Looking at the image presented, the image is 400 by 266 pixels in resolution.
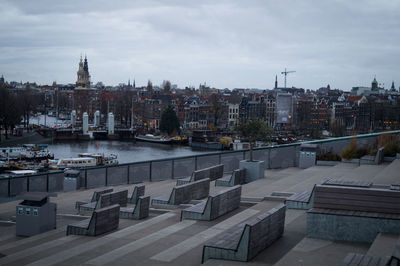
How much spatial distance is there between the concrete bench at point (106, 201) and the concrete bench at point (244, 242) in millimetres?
4353

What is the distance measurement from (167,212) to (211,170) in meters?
4.05

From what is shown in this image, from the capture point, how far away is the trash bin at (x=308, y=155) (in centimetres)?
1446

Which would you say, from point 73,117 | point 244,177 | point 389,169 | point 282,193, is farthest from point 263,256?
point 73,117

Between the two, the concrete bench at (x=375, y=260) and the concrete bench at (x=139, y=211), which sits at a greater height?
the concrete bench at (x=375, y=260)

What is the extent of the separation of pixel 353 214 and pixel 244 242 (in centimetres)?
A: 156

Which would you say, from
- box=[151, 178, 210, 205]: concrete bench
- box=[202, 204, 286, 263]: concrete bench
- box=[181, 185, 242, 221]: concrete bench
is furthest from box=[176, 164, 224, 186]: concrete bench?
box=[202, 204, 286, 263]: concrete bench

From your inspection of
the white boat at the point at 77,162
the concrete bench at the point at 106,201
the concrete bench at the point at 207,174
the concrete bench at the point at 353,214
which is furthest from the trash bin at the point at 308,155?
the white boat at the point at 77,162

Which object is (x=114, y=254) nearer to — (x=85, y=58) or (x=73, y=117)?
(x=73, y=117)

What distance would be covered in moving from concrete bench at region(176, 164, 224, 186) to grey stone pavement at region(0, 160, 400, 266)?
2.17 m

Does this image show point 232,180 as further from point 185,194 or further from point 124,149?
point 124,149

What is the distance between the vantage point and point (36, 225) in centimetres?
889

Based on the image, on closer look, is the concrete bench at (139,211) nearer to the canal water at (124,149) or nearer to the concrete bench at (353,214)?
the concrete bench at (353,214)

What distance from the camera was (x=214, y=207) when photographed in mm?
8148

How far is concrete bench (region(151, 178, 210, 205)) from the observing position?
10.0m
